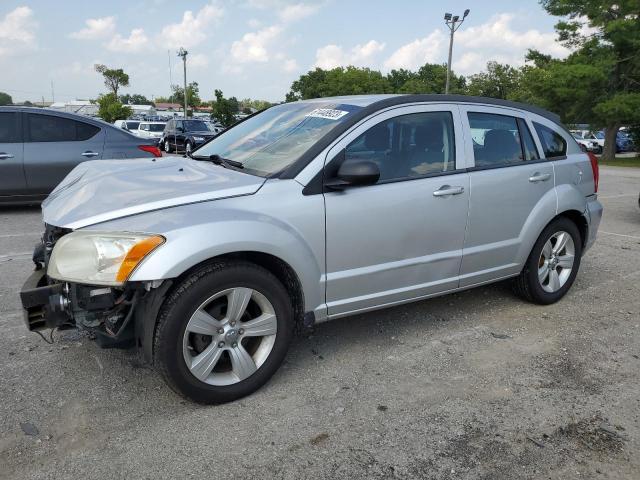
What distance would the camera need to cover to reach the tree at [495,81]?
55.0 m

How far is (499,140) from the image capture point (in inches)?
161

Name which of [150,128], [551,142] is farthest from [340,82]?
[551,142]

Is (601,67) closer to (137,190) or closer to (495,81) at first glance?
(137,190)

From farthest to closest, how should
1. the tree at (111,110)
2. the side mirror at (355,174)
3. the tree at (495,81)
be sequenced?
the tree at (111,110)
the tree at (495,81)
the side mirror at (355,174)

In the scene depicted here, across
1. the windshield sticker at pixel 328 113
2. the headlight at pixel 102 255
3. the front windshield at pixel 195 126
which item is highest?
the front windshield at pixel 195 126

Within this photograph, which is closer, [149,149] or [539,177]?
[539,177]

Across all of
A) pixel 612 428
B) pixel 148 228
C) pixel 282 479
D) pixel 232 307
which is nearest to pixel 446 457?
pixel 282 479

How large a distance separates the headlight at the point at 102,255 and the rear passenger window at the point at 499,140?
242 cm

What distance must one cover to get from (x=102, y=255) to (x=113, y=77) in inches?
3891

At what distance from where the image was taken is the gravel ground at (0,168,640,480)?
8.12 ft

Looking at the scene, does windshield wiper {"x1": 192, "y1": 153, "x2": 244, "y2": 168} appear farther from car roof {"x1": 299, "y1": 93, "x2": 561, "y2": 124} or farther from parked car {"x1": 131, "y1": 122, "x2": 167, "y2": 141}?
parked car {"x1": 131, "y1": 122, "x2": 167, "y2": 141}

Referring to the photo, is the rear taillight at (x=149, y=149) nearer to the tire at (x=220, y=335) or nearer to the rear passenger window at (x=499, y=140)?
the rear passenger window at (x=499, y=140)

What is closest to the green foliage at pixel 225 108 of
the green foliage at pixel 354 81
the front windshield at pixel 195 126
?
the front windshield at pixel 195 126

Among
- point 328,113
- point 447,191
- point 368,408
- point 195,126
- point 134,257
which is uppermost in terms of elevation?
point 195,126
